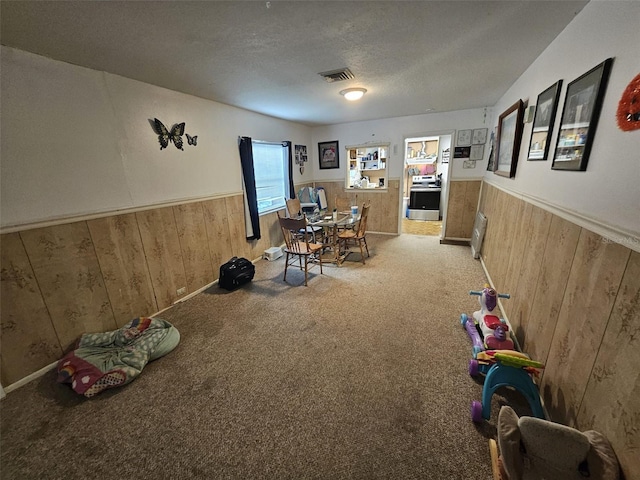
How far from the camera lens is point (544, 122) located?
187 centimetres

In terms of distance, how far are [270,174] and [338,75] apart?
245cm

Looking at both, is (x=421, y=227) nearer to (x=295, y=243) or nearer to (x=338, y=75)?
(x=295, y=243)

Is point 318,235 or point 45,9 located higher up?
point 45,9

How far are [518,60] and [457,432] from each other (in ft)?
9.96

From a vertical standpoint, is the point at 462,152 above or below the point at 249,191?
above

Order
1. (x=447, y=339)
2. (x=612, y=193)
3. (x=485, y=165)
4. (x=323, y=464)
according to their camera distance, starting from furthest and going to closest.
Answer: (x=485, y=165)
(x=447, y=339)
(x=323, y=464)
(x=612, y=193)

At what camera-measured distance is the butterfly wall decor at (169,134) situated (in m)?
2.60

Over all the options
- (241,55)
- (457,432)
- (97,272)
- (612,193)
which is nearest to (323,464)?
(457,432)

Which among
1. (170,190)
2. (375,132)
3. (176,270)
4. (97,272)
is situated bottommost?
(176,270)

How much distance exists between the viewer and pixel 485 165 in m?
4.42

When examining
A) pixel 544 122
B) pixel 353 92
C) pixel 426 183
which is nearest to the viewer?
pixel 544 122

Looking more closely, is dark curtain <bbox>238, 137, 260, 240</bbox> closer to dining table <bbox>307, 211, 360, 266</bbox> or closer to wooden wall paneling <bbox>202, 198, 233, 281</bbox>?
wooden wall paneling <bbox>202, 198, 233, 281</bbox>

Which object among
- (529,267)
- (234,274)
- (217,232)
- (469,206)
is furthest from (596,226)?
(469,206)

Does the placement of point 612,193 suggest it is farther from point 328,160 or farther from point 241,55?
point 328,160
